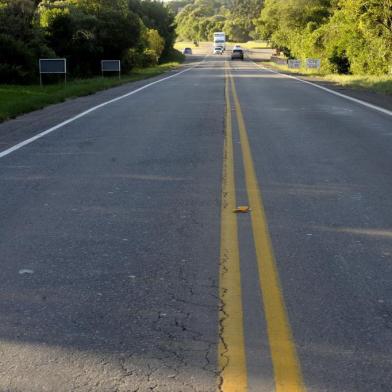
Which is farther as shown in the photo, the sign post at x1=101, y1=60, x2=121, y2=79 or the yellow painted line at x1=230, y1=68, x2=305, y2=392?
the sign post at x1=101, y1=60, x2=121, y2=79

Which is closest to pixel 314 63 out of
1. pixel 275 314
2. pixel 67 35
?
pixel 67 35

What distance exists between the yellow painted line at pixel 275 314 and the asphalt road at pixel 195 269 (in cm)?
1

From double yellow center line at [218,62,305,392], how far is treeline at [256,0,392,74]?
97.5 feet

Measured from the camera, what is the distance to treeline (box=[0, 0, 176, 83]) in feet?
113

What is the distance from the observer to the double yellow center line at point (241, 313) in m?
3.64

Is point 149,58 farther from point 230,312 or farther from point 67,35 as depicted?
point 230,312

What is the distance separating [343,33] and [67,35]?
59.5 feet

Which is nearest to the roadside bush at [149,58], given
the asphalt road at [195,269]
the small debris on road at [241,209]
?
the asphalt road at [195,269]

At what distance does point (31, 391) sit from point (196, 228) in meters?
3.20

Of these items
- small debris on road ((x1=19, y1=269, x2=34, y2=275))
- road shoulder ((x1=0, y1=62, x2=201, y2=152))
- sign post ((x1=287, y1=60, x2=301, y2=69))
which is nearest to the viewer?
small debris on road ((x1=19, y1=269, x2=34, y2=275))

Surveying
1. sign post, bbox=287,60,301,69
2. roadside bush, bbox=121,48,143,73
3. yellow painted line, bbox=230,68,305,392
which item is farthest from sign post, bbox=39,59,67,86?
sign post, bbox=287,60,301,69

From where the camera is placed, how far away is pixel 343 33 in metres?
44.3

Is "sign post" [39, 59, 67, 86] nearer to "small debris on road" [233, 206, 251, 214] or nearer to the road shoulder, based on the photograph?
the road shoulder

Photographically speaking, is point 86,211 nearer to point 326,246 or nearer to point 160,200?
point 160,200
